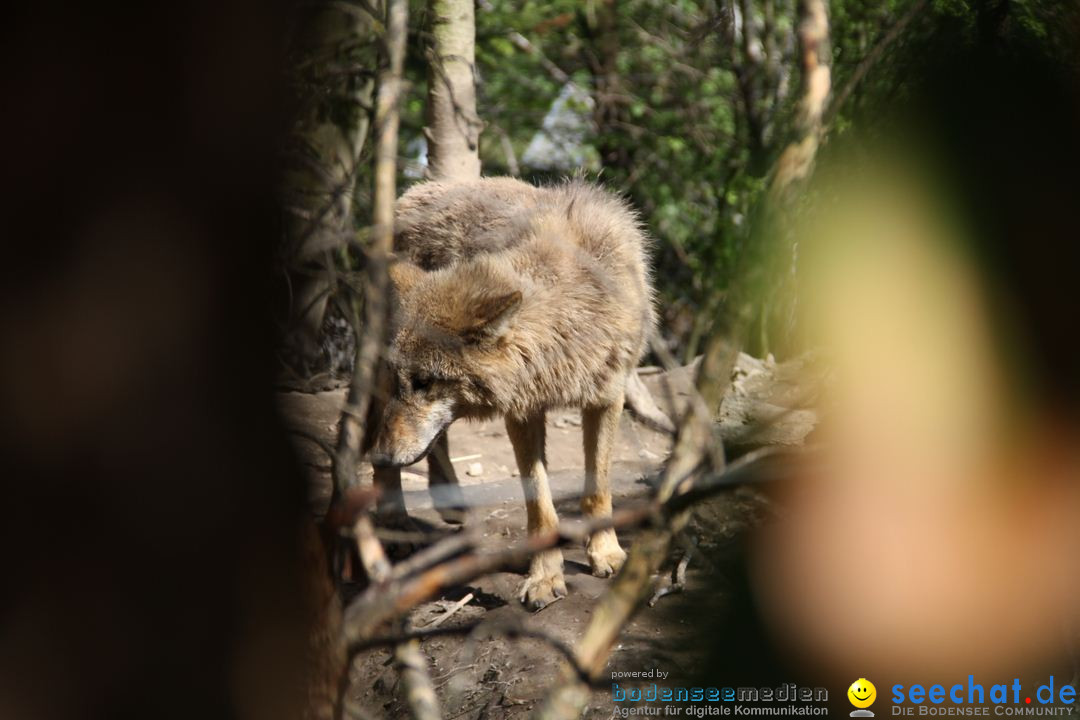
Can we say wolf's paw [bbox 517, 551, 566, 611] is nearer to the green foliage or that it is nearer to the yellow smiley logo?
the yellow smiley logo

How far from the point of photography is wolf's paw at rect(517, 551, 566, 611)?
14.7 ft

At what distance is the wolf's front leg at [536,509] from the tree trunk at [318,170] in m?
1.35

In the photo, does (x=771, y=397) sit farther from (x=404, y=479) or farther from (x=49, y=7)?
(x=49, y=7)

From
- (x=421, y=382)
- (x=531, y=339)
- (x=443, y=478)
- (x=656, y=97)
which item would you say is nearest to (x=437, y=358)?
(x=421, y=382)

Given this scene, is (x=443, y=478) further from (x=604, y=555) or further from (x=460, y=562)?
(x=460, y=562)

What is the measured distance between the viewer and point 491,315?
4.21 meters

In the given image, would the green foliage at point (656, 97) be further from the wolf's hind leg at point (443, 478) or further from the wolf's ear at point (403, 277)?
the wolf's ear at point (403, 277)

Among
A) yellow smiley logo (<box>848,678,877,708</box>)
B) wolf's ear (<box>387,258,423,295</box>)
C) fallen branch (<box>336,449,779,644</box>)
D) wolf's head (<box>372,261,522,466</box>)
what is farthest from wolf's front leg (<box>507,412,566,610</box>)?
fallen branch (<box>336,449,779,644</box>)

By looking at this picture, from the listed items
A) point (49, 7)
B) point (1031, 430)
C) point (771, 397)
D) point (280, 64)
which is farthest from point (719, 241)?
point (49, 7)

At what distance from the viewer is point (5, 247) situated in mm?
1588

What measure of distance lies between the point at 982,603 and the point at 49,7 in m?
2.77

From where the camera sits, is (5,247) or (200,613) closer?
(5,247)

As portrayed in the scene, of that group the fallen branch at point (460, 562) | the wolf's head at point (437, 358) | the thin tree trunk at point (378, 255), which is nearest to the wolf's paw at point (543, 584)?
the wolf's head at point (437, 358)

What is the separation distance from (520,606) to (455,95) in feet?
11.1
